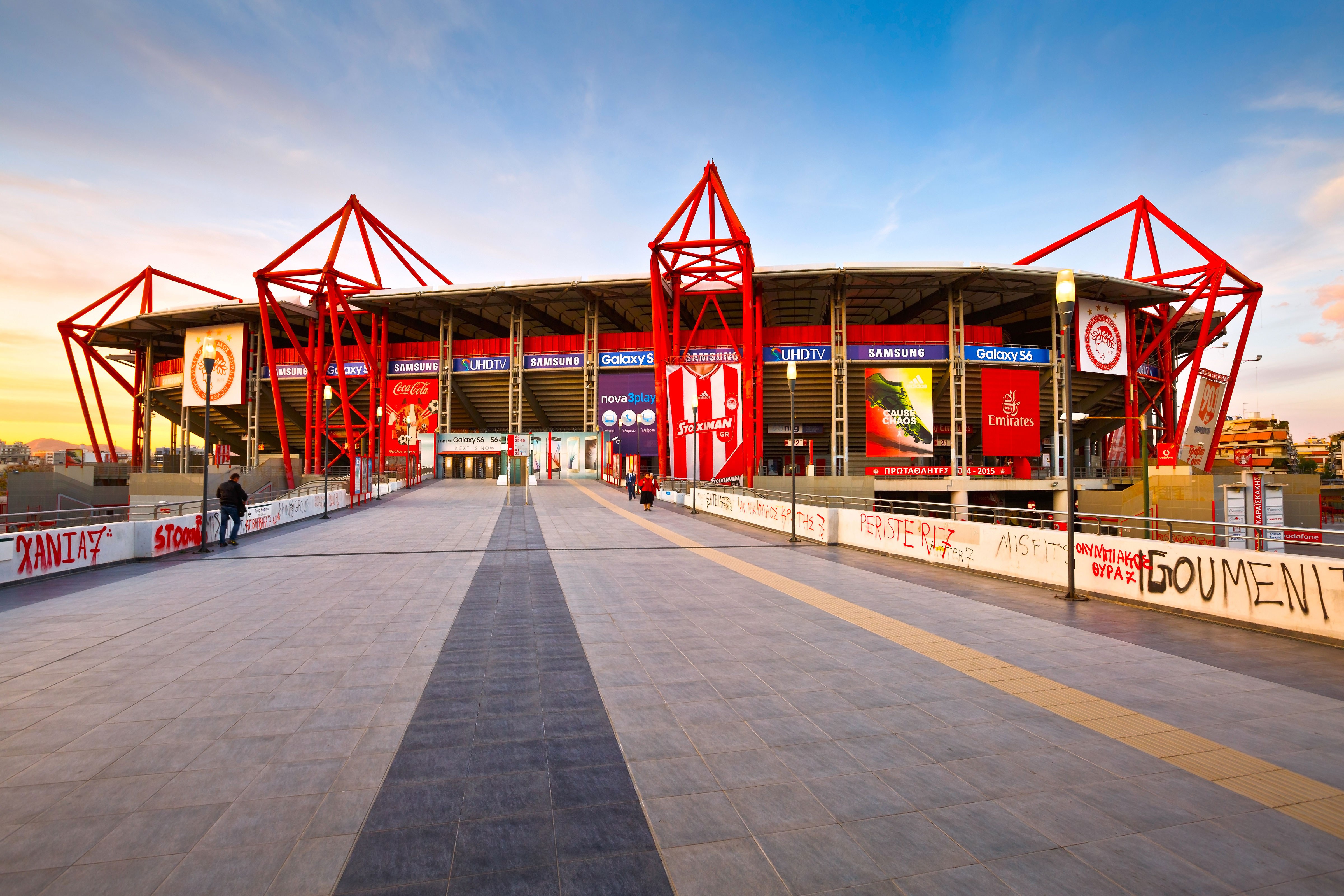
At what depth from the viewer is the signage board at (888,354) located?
4397 centimetres

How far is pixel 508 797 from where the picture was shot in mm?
3508

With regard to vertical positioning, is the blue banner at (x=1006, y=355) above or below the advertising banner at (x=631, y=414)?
above

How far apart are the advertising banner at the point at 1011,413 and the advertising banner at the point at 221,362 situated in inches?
2362

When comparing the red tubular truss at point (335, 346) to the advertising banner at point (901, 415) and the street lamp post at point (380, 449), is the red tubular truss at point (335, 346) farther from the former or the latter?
the advertising banner at point (901, 415)

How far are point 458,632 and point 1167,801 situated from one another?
6.49 meters

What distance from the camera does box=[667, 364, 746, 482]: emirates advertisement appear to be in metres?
40.6

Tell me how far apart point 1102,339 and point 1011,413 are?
36.7 feet

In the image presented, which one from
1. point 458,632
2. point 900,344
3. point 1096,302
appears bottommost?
point 458,632

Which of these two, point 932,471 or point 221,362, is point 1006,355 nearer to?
point 932,471

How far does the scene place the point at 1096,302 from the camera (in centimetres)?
4559

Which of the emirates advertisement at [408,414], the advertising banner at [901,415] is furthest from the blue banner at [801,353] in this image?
the emirates advertisement at [408,414]

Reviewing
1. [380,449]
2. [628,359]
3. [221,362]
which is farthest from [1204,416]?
[221,362]

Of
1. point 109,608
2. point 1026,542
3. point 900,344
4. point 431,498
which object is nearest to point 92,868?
point 109,608

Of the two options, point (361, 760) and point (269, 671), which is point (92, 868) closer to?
point (361, 760)
